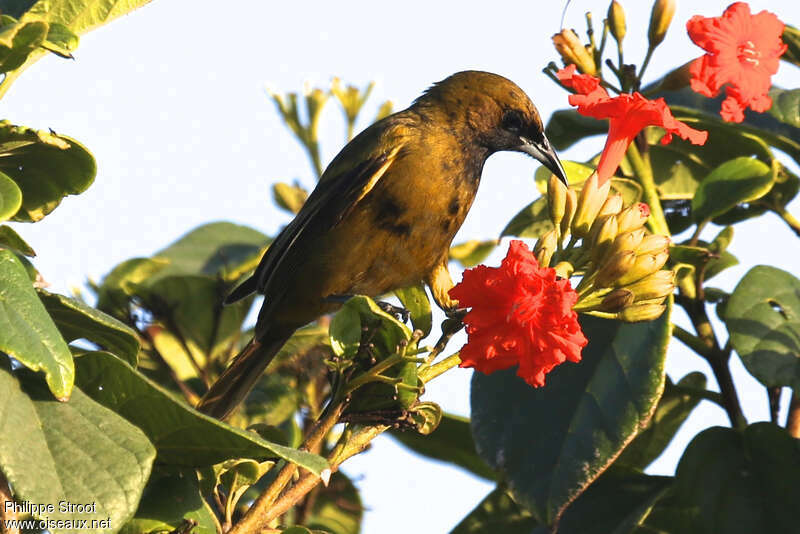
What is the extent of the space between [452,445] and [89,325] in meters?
2.10

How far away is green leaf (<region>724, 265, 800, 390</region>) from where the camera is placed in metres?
3.04

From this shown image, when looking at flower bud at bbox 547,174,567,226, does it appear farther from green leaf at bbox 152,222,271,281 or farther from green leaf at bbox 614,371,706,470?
green leaf at bbox 152,222,271,281

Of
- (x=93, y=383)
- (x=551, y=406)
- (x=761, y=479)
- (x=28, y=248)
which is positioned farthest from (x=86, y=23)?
(x=761, y=479)

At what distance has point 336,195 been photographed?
4.16m

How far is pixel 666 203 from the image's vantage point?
4.11 metres

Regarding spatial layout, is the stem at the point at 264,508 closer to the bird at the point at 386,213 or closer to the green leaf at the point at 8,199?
the green leaf at the point at 8,199

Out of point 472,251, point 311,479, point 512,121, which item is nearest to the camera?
point 311,479

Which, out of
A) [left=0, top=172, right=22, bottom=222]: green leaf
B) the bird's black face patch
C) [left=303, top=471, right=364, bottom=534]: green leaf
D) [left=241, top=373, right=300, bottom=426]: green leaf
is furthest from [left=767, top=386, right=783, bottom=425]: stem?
[left=0, top=172, right=22, bottom=222]: green leaf

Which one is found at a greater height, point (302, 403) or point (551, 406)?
point (551, 406)

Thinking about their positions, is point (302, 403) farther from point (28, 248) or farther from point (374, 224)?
point (28, 248)

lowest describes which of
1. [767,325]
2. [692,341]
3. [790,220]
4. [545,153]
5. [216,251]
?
[216,251]

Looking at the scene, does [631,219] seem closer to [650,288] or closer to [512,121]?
[650,288]

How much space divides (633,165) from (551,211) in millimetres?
971

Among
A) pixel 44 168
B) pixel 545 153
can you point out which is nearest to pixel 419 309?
pixel 44 168
